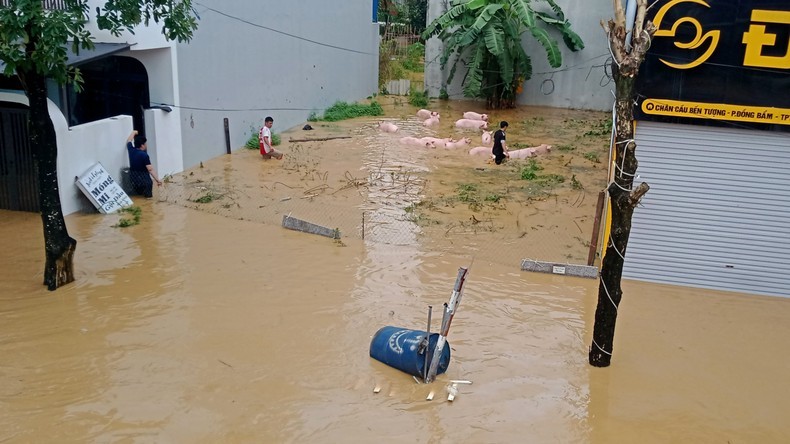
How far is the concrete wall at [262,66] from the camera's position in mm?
16297

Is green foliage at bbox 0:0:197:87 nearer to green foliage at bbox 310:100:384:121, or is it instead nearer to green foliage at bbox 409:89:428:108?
green foliage at bbox 310:100:384:121

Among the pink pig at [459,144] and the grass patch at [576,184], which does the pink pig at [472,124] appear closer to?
the pink pig at [459,144]

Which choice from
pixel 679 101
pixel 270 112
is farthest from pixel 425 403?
pixel 270 112

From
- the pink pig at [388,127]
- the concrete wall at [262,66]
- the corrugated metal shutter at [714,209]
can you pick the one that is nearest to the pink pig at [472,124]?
the pink pig at [388,127]

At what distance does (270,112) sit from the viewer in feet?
66.1

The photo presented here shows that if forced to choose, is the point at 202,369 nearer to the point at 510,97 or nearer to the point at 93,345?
the point at 93,345

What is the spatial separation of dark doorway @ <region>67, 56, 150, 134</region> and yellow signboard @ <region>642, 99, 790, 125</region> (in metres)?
10.4

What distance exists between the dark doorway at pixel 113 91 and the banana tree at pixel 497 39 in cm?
1212

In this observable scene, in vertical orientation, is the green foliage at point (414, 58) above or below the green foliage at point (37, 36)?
above

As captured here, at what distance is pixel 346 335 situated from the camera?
852cm

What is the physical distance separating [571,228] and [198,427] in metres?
8.29

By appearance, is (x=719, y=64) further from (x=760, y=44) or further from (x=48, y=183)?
(x=48, y=183)

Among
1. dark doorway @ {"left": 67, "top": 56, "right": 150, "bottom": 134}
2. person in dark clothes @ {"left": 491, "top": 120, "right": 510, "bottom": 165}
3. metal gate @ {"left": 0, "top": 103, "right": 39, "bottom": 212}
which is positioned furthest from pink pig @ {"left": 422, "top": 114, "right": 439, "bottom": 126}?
metal gate @ {"left": 0, "top": 103, "right": 39, "bottom": 212}

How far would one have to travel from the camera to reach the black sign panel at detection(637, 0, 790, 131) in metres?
9.89
